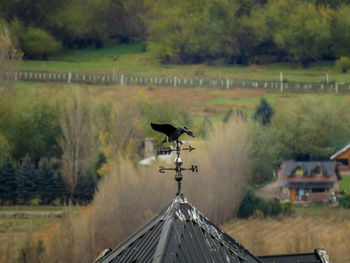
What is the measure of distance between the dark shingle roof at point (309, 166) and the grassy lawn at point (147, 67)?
1892 centimetres

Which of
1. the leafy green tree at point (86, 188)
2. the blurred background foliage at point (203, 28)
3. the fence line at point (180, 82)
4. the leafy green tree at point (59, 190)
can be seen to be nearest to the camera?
the leafy green tree at point (86, 188)

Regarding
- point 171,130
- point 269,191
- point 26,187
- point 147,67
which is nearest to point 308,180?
point 269,191

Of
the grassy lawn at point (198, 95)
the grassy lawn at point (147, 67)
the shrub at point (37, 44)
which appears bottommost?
the grassy lawn at point (198, 95)

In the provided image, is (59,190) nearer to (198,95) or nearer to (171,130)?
Result: (198,95)

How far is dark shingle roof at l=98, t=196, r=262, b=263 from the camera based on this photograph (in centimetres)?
1127

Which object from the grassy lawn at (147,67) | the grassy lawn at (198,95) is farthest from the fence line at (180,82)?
the grassy lawn at (198,95)

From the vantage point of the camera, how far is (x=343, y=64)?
247 ft

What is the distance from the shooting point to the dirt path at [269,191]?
51.6 m

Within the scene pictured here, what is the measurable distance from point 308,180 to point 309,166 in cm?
88

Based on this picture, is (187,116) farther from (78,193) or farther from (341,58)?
(341,58)

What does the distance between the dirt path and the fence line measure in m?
16.7

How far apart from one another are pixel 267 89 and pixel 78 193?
23.1 m

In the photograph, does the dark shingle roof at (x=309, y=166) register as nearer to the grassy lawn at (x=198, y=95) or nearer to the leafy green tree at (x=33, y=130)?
the grassy lawn at (x=198, y=95)

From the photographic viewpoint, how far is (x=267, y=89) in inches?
2773
